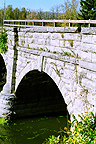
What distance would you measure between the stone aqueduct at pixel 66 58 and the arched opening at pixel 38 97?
3.35 feet

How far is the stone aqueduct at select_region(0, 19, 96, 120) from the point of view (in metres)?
5.74

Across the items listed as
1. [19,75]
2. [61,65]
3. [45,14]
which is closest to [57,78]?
[61,65]

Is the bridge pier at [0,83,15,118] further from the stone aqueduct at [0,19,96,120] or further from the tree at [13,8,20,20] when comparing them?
the tree at [13,8,20,20]

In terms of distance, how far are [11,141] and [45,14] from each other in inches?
614

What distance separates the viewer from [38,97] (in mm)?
12188

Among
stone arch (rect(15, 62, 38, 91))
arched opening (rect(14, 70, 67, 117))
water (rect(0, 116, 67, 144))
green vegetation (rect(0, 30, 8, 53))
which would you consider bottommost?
water (rect(0, 116, 67, 144))

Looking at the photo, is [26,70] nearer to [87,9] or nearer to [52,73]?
[52,73]

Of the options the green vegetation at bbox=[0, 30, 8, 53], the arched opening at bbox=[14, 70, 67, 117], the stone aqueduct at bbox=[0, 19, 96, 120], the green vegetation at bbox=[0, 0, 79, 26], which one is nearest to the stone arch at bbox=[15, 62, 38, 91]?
the stone aqueduct at bbox=[0, 19, 96, 120]

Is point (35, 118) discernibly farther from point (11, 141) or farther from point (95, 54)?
point (95, 54)

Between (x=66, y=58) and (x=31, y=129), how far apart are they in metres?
4.98

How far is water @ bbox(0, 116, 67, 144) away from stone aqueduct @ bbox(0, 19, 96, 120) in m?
2.12

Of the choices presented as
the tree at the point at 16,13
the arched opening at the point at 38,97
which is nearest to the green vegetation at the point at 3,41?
the arched opening at the point at 38,97

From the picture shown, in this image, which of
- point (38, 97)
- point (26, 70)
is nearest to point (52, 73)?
point (26, 70)

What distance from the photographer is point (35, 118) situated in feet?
38.8
